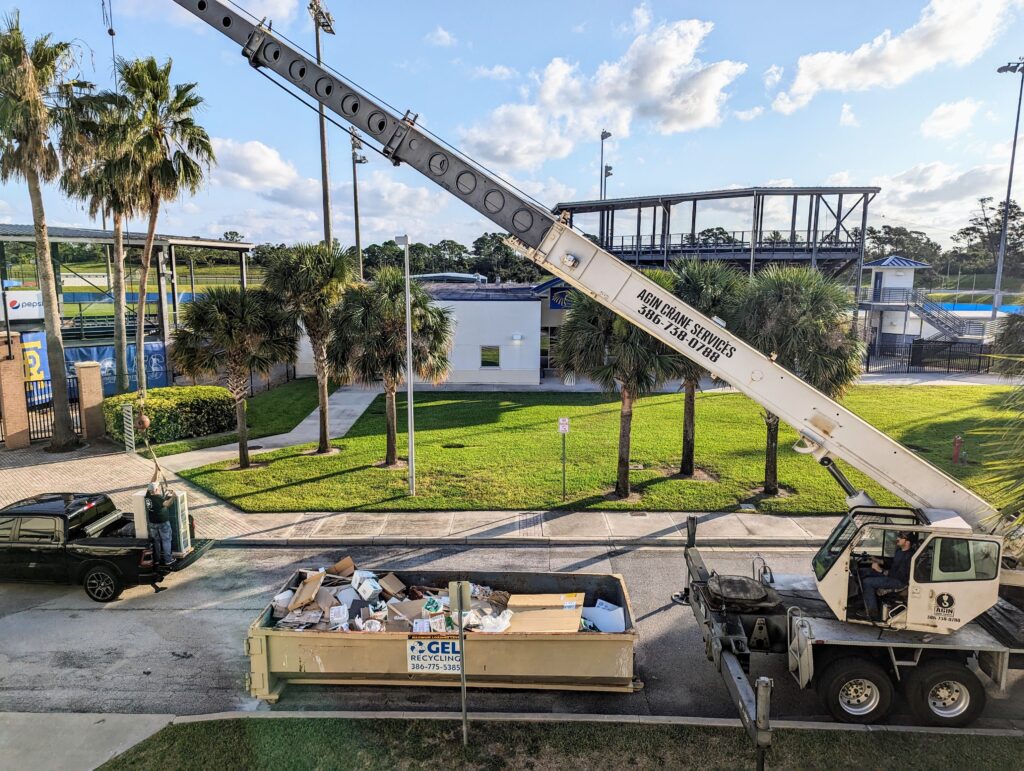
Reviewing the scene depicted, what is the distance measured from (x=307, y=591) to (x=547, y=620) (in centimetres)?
347

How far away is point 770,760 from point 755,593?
2.13 m

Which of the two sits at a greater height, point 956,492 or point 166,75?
point 166,75

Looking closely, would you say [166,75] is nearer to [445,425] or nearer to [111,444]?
[111,444]

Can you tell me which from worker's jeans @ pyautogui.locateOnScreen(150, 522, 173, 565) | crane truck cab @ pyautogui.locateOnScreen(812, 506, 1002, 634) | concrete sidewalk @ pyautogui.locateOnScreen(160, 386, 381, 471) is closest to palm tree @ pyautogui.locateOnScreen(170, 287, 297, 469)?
concrete sidewalk @ pyautogui.locateOnScreen(160, 386, 381, 471)

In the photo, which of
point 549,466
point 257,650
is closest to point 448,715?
point 257,650

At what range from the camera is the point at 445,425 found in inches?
949

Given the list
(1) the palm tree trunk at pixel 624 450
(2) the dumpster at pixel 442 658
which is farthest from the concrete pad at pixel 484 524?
(2) the dumpster at pixel 442 658

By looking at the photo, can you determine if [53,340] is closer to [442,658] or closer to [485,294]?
[485,294]

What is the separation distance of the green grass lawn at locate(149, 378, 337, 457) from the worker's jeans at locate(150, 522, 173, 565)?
9.76 meters

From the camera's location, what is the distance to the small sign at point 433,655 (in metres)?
8.20

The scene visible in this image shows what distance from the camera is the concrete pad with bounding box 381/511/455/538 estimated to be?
14.3 metres

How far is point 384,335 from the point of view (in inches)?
714

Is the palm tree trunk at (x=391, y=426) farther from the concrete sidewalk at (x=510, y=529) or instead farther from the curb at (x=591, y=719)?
the curb at (x=591, y=719)

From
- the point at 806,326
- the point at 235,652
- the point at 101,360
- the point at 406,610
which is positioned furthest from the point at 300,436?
the point at 806,326
